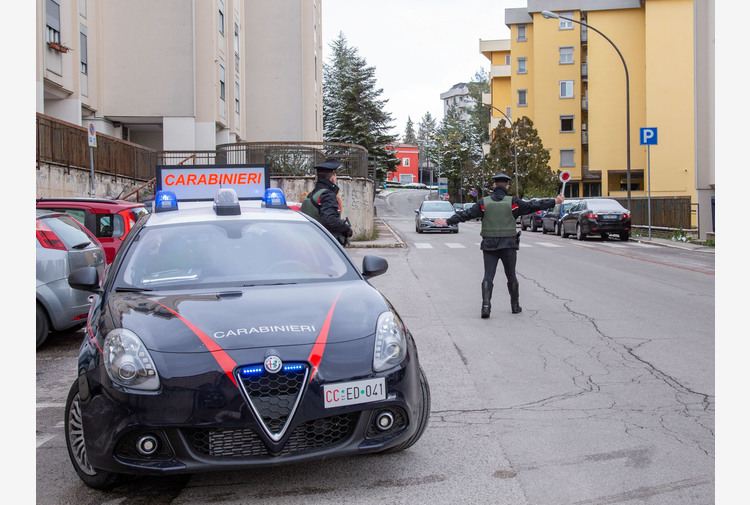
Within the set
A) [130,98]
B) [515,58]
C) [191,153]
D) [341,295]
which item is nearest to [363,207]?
[191,153]

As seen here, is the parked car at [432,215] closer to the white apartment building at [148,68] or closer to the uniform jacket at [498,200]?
the white apartment building at [148,68]

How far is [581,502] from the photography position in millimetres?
3818

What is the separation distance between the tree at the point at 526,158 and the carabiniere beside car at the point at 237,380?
5227 cm

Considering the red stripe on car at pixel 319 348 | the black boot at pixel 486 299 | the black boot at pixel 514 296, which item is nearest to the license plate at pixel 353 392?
the red stripe on car at pixel 319 348

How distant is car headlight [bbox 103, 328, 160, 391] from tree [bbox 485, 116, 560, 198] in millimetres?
52884

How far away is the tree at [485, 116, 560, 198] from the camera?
56812mm

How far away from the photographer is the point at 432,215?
34469mm

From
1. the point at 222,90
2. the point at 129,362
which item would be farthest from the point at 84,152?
the point at 129,362

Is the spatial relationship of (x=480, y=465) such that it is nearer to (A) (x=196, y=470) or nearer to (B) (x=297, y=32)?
(A) (x=196, y=470)

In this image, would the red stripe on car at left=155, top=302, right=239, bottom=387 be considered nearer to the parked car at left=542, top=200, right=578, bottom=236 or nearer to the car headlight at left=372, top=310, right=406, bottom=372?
the car headlight at left=372, top=310, right=406, bottom=372

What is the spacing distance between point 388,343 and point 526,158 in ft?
180

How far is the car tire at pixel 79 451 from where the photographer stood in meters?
4.01

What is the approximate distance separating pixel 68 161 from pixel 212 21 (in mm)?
15008

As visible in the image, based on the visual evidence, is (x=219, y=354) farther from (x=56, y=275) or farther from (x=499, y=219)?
(x=499, y=219)
